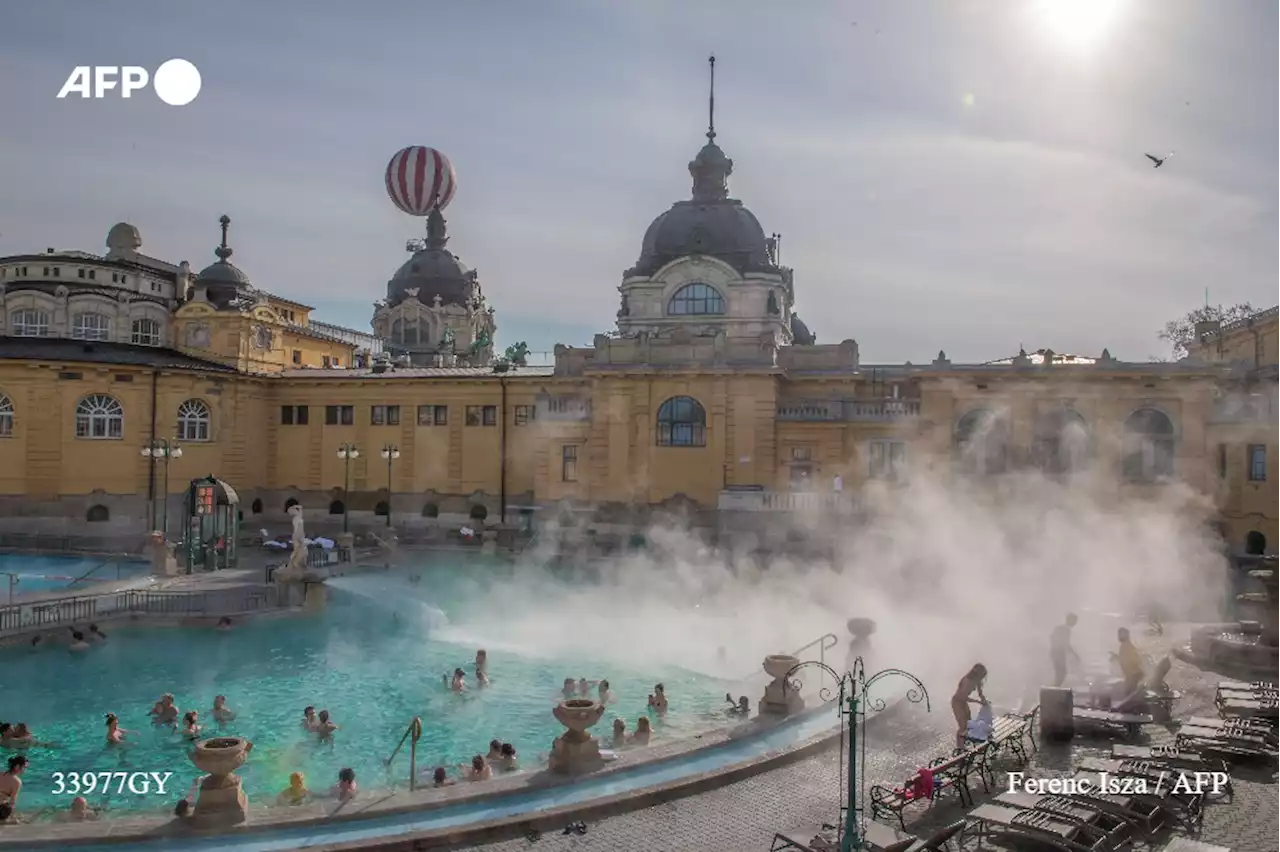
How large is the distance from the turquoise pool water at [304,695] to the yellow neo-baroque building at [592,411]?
568 inches

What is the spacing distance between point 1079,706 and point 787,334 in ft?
Answer: 108

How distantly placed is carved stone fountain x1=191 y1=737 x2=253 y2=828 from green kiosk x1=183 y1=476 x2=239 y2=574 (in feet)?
69.5

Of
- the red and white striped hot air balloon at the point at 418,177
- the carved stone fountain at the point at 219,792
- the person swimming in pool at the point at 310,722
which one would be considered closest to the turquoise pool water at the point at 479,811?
the carved stone fountain at the point at 219,792

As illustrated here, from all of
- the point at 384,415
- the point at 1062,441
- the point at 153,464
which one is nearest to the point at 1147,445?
the point at 1062,441

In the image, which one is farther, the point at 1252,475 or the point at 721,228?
the point at 721,228

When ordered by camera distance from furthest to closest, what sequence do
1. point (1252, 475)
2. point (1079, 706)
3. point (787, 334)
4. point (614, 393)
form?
point (787, 334), point (614, 393), point (1252, 475), point (1079, 706)

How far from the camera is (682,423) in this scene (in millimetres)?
39094

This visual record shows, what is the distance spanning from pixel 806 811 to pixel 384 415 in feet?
119

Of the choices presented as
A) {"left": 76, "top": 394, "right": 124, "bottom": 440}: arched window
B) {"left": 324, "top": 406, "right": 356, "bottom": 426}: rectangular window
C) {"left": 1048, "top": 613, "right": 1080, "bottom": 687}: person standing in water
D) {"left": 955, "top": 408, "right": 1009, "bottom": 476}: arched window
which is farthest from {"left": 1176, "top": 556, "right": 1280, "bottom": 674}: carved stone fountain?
{"left": 76, "top": 394, "right": 124, "bottom": 440}: arched window

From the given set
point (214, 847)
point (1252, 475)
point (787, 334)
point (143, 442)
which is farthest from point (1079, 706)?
point (143, 442)

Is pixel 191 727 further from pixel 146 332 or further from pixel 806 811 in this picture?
pixel 146 332

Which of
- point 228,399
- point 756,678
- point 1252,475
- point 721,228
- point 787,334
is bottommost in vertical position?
point 756,678

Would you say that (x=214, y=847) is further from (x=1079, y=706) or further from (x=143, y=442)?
(x=143, y=442)

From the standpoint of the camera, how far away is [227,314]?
46188 millimetres
